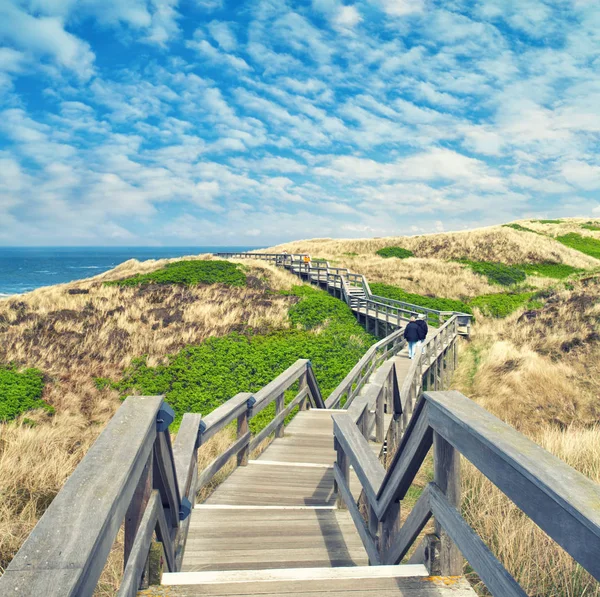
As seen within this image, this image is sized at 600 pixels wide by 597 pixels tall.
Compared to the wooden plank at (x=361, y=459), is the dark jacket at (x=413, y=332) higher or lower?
lower

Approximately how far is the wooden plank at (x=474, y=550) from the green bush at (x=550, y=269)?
143 feet

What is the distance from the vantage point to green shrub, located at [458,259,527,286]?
37.1 meters

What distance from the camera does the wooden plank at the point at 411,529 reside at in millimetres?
2199

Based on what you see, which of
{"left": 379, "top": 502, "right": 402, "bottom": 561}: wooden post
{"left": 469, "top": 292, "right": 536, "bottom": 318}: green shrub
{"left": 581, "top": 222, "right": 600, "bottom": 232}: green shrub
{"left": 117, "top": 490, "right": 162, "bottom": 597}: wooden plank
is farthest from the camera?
{"left": 581, "top": 222, "right": 600, "bottom": 232}: green shrub

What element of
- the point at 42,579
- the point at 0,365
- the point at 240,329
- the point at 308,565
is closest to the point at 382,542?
the point at 308,565

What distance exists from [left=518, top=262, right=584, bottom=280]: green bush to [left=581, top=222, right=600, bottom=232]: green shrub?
2966 cm

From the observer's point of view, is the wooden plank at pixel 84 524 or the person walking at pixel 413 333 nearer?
the wooden plank at pixel 84 524

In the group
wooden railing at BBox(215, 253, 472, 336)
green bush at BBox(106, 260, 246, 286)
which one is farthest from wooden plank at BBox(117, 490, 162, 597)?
green bush at BBox(106, 260, 246, 286)

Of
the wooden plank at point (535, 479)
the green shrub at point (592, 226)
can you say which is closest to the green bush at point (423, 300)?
the wooden plank at point (535, 479)

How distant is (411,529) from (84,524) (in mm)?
1699

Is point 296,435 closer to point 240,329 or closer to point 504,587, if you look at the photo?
point 504,587

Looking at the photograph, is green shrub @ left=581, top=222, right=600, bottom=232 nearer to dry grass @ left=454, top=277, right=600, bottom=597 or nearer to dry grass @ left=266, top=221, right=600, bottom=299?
dry grass @ left=266, top=221, right=600, bottom=299

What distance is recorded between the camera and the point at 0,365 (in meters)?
15.3

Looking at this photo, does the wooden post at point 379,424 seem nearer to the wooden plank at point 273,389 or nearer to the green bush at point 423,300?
the wooden plank at point 273,389
